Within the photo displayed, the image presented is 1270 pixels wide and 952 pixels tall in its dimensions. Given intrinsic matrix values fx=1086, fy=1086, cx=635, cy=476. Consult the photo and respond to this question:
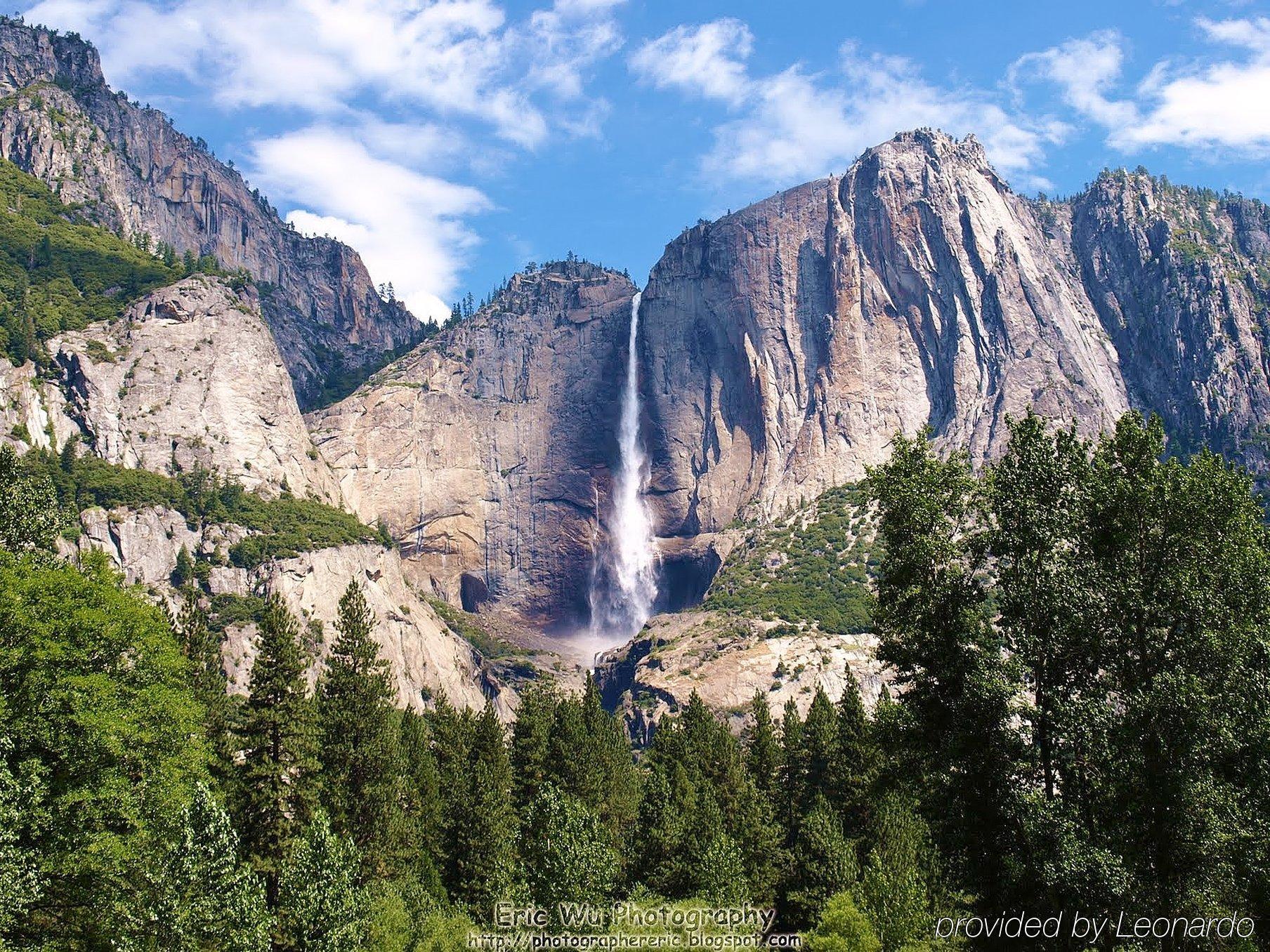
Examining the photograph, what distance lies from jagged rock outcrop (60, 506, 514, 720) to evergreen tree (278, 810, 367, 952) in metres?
72.6

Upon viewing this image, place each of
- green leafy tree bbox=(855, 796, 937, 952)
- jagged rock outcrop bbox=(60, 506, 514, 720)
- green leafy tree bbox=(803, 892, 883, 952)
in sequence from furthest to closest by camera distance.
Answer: jagged rock outcrop bbox=(60, 506, 514, 720)
green leafy tree bbox=(855, 796, 937, 952)
green leafy tree bbox=(803, 892, 883, 952)

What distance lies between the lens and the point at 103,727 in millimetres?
35750

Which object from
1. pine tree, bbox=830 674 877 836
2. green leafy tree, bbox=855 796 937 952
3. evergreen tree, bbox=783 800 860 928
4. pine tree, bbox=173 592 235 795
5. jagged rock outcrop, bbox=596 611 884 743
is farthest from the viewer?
jagged rock outcrop, bbox=596 611 884 743

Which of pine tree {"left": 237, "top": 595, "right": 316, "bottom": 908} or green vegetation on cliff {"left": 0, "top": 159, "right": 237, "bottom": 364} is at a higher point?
green vegetation on cliff {"left": 0, "top": 159, "right": 237, "bottom": 364}

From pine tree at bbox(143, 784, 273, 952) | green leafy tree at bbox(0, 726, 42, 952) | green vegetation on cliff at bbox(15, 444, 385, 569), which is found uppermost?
green vegetation on cliff at bbox(15, 444, 385, 569)

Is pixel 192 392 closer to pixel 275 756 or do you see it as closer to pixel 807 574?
pixel 807 574

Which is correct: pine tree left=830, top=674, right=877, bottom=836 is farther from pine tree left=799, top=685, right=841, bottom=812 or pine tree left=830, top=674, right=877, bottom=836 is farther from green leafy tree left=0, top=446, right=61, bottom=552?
green leafy tree left=0, top=446, right=61, bottom=552

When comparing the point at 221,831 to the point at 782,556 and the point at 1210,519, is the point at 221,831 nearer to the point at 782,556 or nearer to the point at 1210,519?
the point at 1210,519

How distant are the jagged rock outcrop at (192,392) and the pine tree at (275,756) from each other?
119 metres

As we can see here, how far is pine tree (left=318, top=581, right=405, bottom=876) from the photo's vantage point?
5472 cm

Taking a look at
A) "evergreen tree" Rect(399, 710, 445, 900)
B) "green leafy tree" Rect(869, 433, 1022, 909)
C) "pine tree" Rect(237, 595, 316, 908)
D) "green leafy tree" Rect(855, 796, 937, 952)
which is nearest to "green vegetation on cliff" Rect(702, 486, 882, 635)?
"evergreen tree" Rect(399, 710, 445, 900)

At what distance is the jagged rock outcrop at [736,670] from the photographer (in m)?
148

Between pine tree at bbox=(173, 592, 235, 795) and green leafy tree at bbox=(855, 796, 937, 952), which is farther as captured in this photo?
pine tree at bbox=(173, 592, 235, 795)

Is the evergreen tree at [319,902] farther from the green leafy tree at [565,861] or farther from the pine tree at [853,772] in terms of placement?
the pine tree at [853,772]
